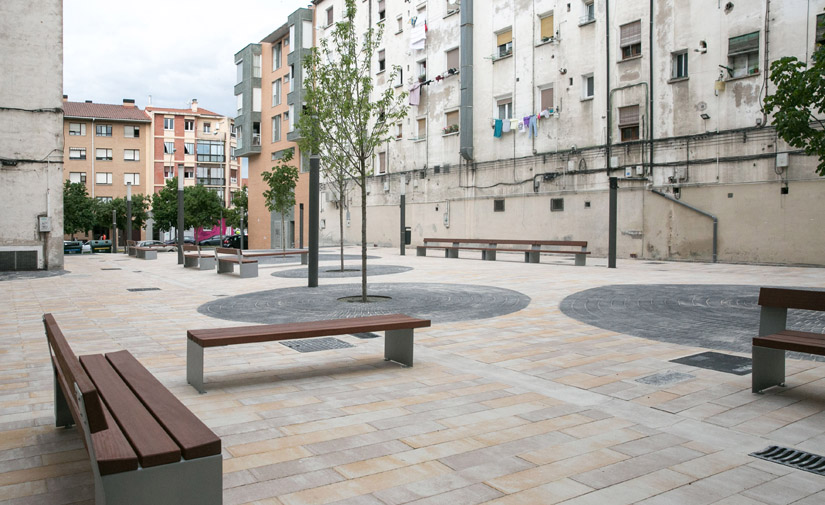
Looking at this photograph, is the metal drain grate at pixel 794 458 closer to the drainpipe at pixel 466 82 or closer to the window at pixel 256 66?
the drainpipe at pixel 466 82

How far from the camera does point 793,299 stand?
17.4 ft

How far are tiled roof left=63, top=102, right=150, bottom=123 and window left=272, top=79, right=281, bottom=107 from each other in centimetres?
2514

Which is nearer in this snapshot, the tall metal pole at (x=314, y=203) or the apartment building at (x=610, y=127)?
the tall metal pole at (x=314, y=203)

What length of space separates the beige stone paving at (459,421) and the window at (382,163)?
30.4m

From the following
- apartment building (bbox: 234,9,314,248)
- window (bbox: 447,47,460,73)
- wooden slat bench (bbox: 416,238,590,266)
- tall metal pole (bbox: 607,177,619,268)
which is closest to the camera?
tall metal pole (bbox: 607,177,619,268)

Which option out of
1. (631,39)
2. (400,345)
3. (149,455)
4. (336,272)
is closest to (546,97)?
(631,39)

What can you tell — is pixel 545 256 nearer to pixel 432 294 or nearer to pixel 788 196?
pixel 788 196

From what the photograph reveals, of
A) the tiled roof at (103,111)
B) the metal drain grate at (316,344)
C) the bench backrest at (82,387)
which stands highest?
the tiled roof at (103,111)

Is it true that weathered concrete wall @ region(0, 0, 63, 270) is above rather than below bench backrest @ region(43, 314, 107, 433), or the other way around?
above

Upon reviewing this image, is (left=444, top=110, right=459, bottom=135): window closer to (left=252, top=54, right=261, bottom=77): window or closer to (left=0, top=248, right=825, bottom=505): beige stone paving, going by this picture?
(left=252, top=54, right=261, bottom=77): window

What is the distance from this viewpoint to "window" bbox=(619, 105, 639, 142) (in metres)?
23.5

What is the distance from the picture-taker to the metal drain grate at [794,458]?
3455mm

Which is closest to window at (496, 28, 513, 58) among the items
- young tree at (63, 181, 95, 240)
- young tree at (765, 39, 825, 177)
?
young tree at (765, 39, 825, 177)

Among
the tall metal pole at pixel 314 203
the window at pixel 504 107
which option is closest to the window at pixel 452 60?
the window at pixel 504 107
